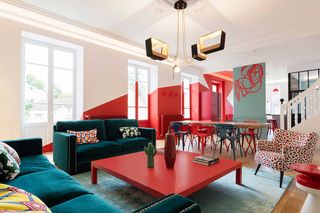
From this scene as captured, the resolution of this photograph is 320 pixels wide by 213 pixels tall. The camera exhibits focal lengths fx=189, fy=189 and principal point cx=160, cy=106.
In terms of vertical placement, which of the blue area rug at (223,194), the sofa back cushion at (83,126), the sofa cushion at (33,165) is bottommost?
the blue area rug at (223,194)

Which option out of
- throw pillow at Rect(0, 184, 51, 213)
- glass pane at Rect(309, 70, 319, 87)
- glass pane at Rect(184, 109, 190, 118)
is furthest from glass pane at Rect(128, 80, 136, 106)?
glass pane at Rect(309, 70, 319, 87)

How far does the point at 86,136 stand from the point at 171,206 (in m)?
3.10

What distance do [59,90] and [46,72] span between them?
0.52m

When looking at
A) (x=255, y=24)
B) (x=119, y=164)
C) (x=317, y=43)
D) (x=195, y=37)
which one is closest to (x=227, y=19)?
(x=255, y=24)

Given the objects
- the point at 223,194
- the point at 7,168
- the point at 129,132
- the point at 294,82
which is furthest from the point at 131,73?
the point at 294,82

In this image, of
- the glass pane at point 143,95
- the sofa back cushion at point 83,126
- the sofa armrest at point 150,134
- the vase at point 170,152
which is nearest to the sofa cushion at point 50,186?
the vase at point 170,152

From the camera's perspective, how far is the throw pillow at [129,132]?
4.28 metres

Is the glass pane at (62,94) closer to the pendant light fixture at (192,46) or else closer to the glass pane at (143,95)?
the glass pane at (143,95)

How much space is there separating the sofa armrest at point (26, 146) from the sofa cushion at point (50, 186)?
93cm

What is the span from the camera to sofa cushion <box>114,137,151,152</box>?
3.80 meters

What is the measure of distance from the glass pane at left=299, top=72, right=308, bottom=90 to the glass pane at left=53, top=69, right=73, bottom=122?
914cm

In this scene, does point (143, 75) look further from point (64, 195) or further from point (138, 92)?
point (64, 195)

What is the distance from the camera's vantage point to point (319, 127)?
4820 mm

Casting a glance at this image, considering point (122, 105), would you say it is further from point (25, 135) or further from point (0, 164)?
point (0, 164)
